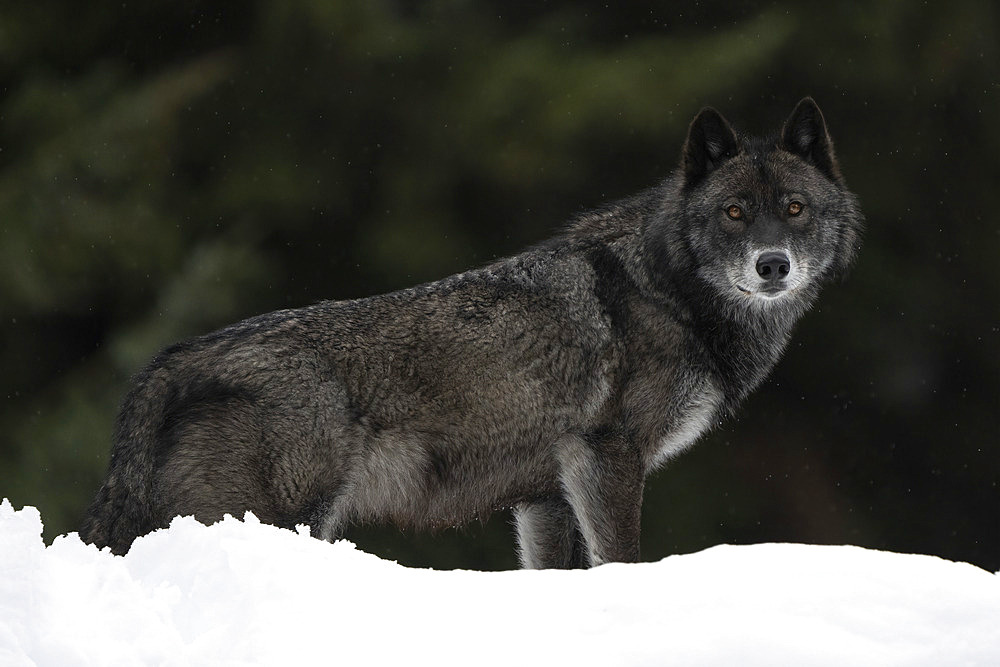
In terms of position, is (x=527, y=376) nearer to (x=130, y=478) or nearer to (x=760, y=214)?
(x=760, y=214)

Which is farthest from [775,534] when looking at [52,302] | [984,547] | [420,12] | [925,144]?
[52,302]

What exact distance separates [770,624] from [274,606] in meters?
1.11

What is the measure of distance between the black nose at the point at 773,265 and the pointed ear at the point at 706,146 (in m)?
0.61

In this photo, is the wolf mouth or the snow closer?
the snow

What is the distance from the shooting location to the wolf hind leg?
19.1 feet

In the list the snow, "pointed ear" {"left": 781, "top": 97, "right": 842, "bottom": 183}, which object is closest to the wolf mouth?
"pointed ear" {"left": 781, "top": 97, "right": 842, "bottom": 183}

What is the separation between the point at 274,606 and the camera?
280 centimetres

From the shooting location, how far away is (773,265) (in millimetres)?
5402

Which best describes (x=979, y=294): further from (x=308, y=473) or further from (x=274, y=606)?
(x=274, y=606)

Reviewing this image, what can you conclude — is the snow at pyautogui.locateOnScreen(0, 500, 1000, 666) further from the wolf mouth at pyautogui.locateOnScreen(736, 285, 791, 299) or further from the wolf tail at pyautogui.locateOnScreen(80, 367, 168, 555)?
the wolf mouth at pyautogui.locateOnScreen(736, 285, 791, 299)

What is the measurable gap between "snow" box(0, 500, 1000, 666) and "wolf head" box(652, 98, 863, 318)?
2.50m

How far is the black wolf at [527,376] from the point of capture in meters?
4.98

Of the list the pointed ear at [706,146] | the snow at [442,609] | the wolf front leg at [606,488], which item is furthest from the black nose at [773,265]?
the snow at [442,609]

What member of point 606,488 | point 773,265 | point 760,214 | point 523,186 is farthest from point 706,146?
point 523,186
